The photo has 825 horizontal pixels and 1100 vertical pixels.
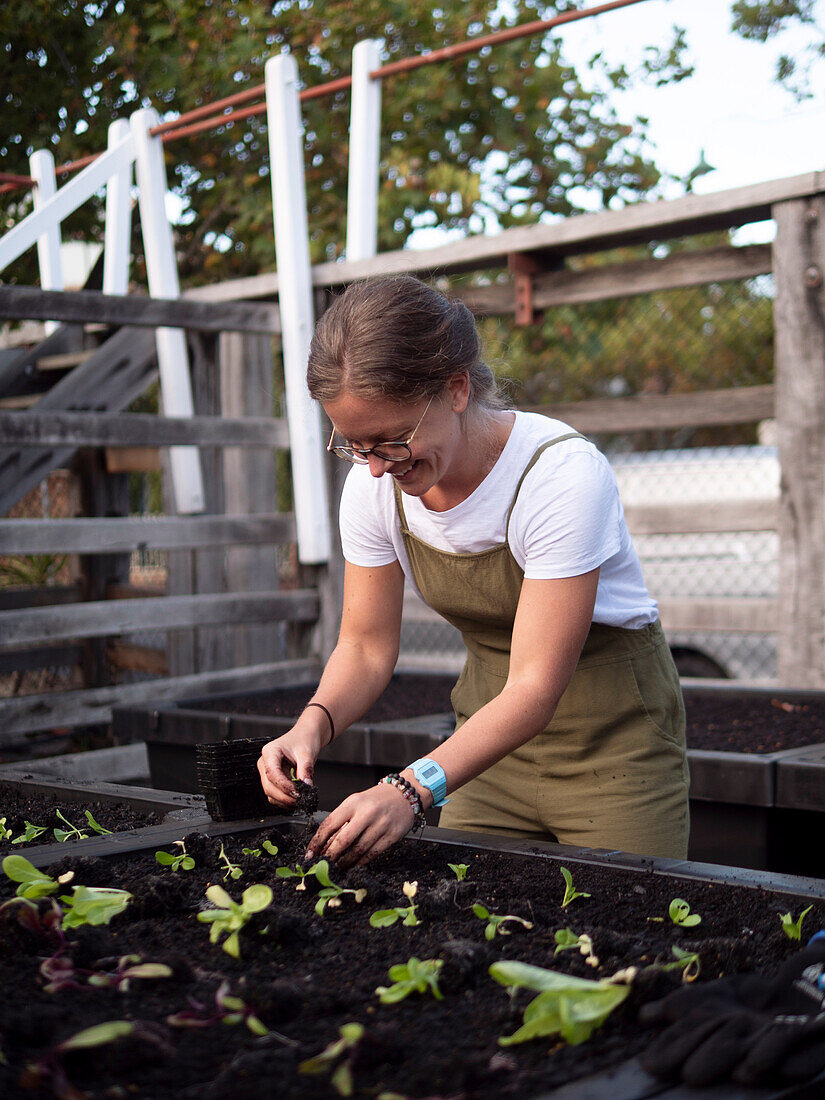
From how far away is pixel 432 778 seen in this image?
1.65 metres

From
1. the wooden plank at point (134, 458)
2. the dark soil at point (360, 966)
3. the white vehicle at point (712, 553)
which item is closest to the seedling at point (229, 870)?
the dark soil at point (360, 966)

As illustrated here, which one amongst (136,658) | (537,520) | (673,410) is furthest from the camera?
(136,658)

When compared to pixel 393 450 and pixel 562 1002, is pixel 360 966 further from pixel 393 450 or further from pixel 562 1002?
pixel 393 450

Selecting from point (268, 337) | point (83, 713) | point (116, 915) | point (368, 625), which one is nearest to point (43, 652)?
point (83, 713)

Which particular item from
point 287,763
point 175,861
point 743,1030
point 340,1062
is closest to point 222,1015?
point 340,1062

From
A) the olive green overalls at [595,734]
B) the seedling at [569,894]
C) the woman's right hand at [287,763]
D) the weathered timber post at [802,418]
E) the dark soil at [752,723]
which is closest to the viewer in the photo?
the seedling at [569,894]

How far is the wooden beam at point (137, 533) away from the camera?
388cm

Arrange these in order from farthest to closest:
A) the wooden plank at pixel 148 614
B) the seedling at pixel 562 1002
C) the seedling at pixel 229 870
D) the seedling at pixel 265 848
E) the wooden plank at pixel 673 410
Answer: the wooden plank at pixel 673 410 → the wooden plank at pixel 148 614 → the seedling at pixel 265 848 → the seedling at pixel 229 870 → the seedling at pixel 562 1002

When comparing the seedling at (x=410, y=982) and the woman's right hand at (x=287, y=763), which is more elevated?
the woman's right hand at (x=287, y=763)

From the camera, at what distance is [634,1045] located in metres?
1.04

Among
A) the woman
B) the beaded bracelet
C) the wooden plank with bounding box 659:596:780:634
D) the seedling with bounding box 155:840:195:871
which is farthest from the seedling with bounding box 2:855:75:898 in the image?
the wooden plank with bounding box 659:596:780:634

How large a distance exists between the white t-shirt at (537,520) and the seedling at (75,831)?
2.19 ft

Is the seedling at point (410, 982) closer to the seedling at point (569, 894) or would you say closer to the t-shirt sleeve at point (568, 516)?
the seedling at point (569, 894)

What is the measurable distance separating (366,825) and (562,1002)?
0.57 metres
